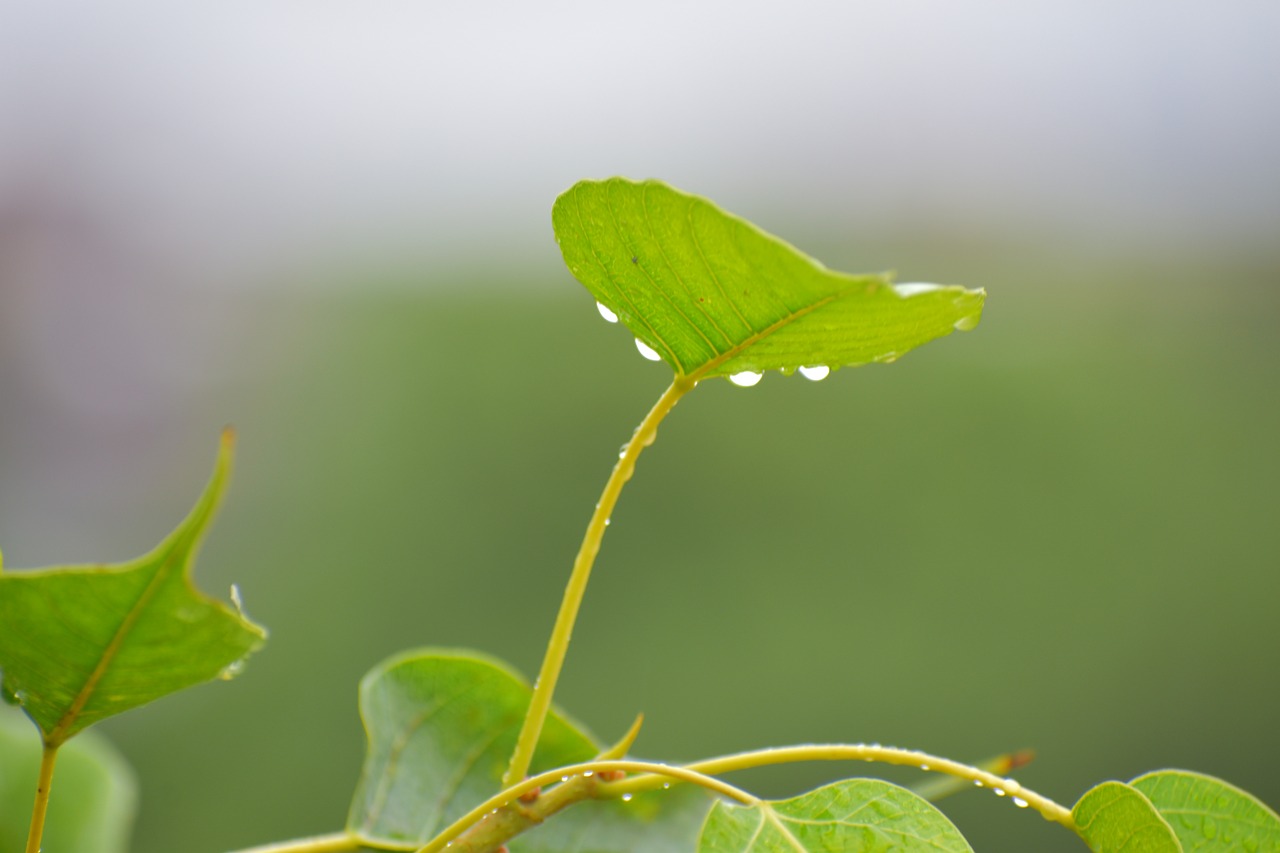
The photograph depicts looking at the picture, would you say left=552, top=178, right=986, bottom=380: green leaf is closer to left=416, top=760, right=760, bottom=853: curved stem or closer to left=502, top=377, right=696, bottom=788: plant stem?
left=502, top=377, right=696, bottom=788: plant stem

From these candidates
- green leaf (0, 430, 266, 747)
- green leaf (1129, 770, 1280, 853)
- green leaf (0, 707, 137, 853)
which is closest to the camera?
green leaf (0, 430, 266, 747)

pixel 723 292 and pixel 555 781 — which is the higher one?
pixel 723 292

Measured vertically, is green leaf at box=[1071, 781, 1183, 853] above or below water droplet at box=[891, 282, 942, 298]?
below

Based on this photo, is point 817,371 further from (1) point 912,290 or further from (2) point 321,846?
(2) point 321,846

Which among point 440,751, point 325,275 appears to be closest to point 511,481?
point 325,275

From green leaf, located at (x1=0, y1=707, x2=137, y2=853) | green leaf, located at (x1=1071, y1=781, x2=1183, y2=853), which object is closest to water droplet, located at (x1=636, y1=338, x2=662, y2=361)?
green leaf, located at (x1=1071, y1=781, x2=1183, y2=853)

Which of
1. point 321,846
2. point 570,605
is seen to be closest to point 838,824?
point 570,605

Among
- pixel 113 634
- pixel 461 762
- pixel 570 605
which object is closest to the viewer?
pixel 113 634

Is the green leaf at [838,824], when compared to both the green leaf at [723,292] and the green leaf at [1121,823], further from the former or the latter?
the green leaf at [723,292]

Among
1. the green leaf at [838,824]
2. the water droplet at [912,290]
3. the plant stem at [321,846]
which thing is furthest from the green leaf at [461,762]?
the water droplet at [912,290]
